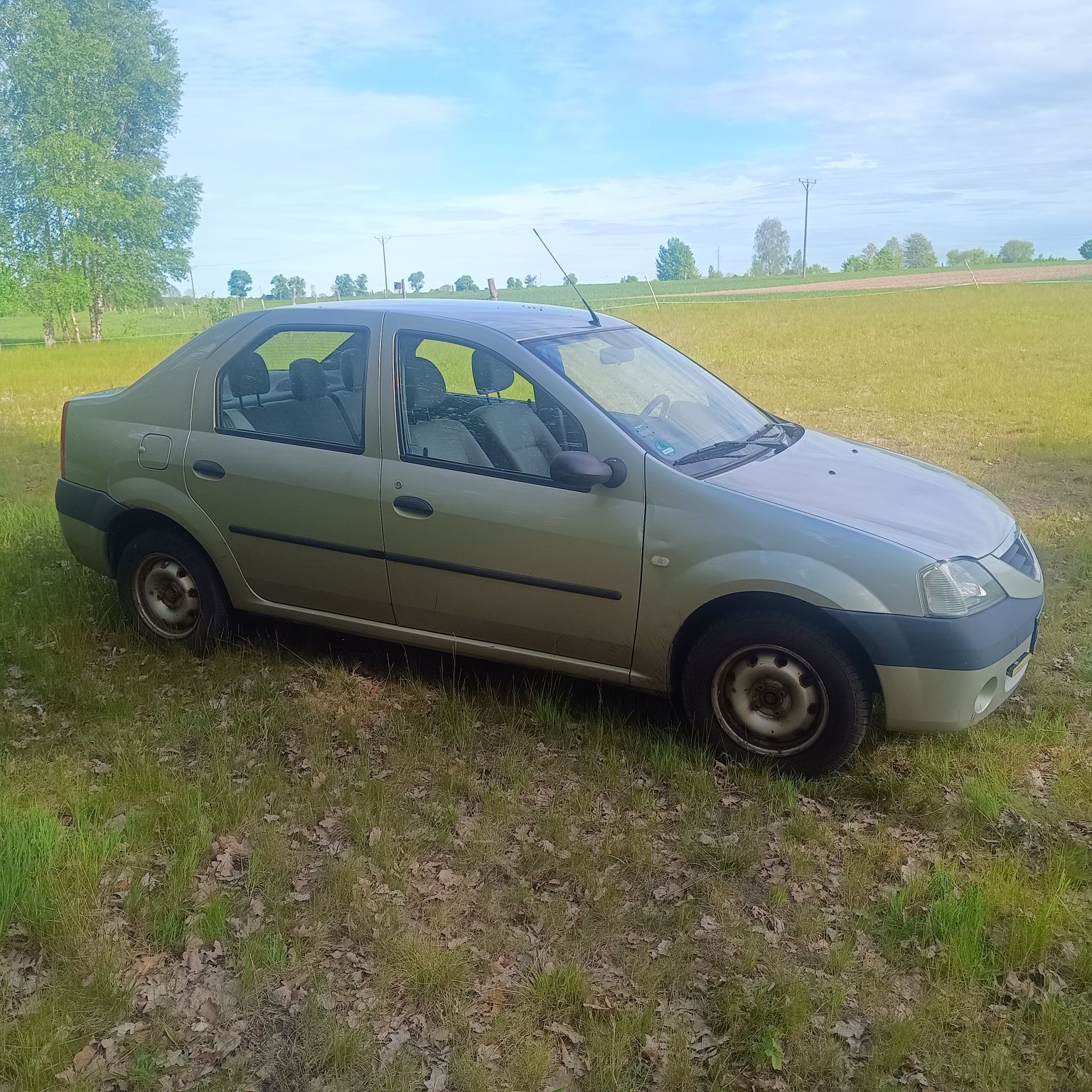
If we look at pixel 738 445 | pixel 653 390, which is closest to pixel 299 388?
pixel 653 390

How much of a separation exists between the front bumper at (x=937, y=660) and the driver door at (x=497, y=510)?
3.19ft

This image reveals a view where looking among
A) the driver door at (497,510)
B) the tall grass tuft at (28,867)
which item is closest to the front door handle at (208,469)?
the driver door at (497,510)

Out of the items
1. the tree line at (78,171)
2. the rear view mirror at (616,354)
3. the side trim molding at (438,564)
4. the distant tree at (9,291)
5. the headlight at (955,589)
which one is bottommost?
the side trim molding at (438,564)

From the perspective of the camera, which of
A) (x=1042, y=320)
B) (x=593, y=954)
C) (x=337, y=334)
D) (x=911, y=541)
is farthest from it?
(x=1042, y=320)

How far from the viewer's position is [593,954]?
333cm

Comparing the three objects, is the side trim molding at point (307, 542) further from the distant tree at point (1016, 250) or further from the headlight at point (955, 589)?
the distant tree at point (1016, 250)

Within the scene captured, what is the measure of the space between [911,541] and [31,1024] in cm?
334

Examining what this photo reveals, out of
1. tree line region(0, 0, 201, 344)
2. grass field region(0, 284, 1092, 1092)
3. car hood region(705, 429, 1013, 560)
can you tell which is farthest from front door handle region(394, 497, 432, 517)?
tree line region(0, 0, 201, 344)

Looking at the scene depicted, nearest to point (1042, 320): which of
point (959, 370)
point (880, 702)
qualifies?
point (959, 370)

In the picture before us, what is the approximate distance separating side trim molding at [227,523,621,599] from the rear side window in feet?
1.52

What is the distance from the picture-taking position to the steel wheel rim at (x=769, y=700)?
406cm

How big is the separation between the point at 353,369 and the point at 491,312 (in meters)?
0.72

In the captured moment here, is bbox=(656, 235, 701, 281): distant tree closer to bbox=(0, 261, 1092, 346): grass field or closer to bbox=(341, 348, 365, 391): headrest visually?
bbox=(0, 261, 1092, 346): grass field

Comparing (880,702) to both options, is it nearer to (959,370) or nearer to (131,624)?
(131,624)
